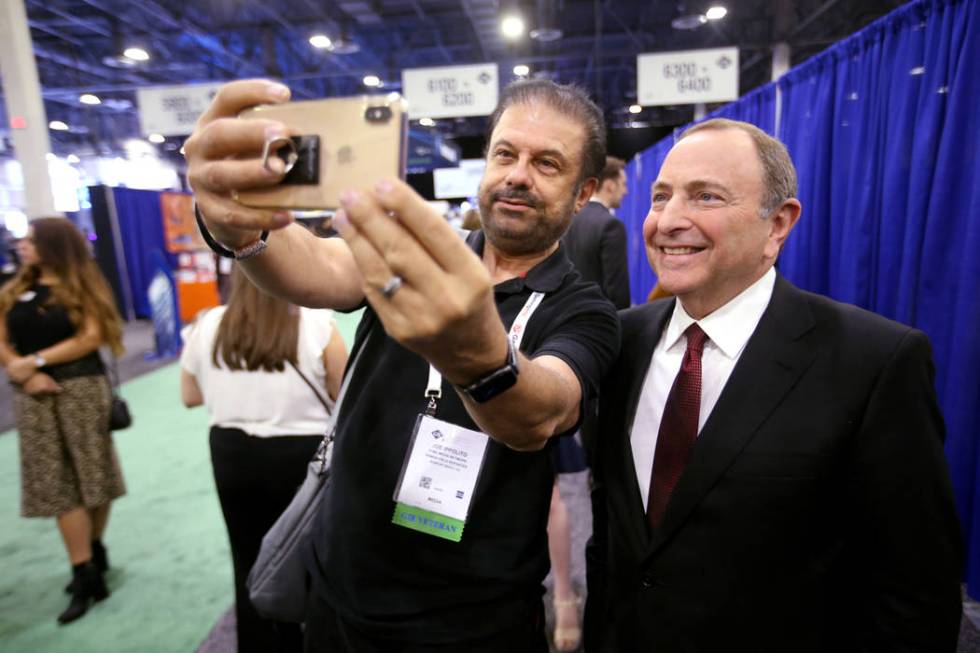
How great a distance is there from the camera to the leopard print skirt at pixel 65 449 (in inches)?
100

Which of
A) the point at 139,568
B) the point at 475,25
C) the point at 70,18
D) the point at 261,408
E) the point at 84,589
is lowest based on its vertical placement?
the point at 139,568

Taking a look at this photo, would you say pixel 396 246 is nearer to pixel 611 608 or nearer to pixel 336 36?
pixel 611 608

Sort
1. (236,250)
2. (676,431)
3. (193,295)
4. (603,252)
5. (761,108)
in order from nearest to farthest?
(236,250) < (676,431) < (603,252) < (761,108) < (193,295)

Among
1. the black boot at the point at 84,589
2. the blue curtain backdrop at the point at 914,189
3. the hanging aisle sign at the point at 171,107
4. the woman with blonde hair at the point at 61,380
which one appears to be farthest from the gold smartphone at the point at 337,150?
the hanging aisle sign at the point at 171,107

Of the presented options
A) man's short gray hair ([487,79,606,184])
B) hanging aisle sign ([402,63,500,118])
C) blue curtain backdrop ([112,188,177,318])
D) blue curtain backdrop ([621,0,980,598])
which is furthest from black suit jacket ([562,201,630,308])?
blue curtain backdrop ([112,188,177,318])

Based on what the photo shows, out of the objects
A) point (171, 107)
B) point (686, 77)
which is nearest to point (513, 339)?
point (686, 77)

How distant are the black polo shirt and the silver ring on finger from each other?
0.57 m

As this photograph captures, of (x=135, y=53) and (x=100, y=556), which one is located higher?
(x=135, y=53)

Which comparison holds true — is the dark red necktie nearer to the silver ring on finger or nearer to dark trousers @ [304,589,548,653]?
dark trousers @ [304,589,548,653]

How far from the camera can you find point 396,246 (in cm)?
49

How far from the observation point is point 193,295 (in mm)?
7660

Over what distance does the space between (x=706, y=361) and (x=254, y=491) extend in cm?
149

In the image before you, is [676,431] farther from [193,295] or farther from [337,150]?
[193,295]

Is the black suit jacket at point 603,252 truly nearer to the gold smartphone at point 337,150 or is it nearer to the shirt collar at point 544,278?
the shirt collar at point 544,278
